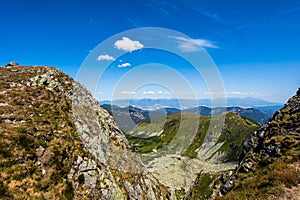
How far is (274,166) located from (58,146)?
99.6ft

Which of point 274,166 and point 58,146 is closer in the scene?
point 274,166

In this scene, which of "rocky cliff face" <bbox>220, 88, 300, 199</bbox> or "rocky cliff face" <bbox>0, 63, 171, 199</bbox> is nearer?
"rocky cliff face" <bbox>220, 88, 300, 199</bbox>

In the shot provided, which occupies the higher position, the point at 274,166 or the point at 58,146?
the point at 58,146

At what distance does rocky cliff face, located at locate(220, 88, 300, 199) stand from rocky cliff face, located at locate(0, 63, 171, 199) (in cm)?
1726

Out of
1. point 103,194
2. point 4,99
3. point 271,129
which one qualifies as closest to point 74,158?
point 103,194

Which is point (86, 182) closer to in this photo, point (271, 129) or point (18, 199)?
point (18, 199)

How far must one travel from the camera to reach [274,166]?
96.1 ft

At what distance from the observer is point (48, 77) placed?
144 feet

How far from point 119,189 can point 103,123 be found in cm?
1637

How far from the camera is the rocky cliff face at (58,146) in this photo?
24.1m

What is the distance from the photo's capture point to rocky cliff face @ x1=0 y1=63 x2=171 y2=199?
24141mm

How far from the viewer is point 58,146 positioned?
96.5ft

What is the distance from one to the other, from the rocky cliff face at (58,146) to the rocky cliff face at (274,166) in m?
17.3

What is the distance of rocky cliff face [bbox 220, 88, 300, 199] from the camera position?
21559 millimetres
